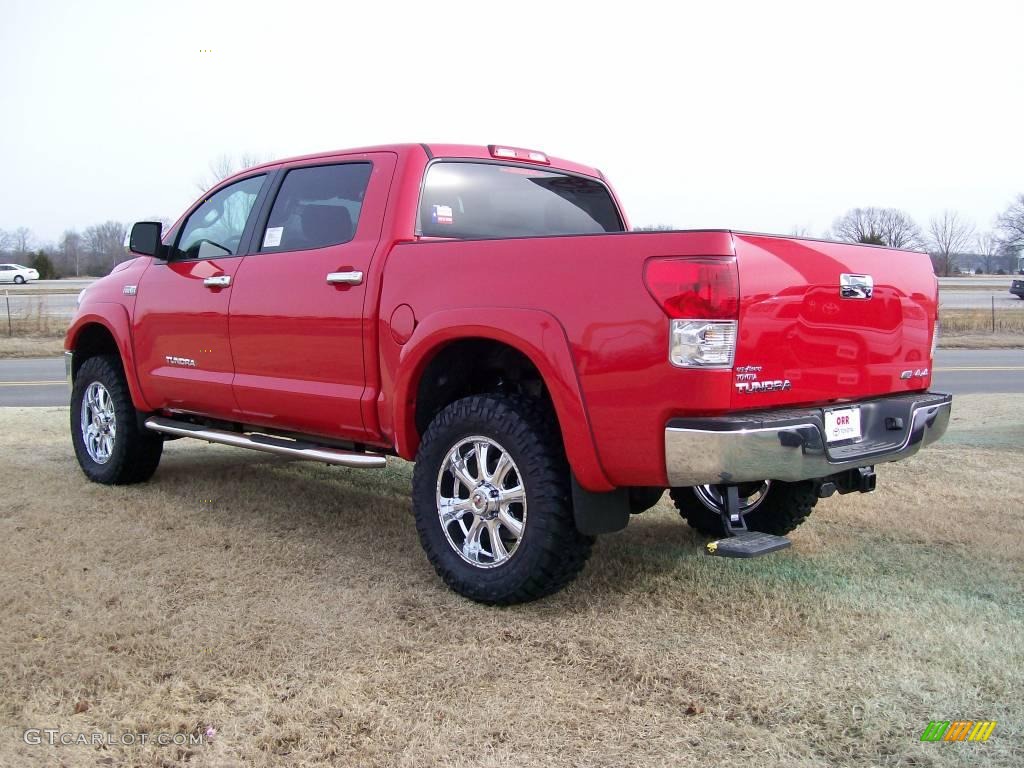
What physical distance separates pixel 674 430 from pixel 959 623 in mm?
1406

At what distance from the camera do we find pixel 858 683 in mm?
2992

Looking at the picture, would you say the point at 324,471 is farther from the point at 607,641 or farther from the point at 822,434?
the point at 822,434

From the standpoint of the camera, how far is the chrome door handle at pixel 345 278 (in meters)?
4.22

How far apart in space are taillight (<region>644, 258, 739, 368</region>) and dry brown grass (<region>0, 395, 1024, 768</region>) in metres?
1.07

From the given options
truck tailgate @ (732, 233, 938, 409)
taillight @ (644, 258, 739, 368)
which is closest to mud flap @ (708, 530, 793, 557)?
truck tailgate @ (732, 233, 938, 409)

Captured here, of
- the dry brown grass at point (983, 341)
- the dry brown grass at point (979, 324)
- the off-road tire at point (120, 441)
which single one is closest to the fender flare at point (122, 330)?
the off-road tire at point (120, 441)

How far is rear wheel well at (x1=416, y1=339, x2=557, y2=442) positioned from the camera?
157 inches

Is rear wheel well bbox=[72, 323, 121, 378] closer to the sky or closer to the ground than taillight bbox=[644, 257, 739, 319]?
closer to the ground

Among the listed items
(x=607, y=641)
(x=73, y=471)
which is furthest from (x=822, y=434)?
(x=73, y=471)

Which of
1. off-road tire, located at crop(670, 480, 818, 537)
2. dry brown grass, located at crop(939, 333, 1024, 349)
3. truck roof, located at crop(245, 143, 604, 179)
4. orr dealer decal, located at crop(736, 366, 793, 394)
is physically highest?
truck roof, located at crop(245, 143, 604, 179)

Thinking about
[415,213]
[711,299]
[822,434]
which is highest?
[415,213]

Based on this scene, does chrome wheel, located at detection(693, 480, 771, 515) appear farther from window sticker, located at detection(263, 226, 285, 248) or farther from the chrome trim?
window sticker, located at detection(263, 226, 285, 248)

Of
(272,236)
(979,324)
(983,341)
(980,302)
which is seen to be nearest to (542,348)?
(272,236)

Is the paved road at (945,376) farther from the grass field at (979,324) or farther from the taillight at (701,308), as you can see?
the taillight at (701,308)
